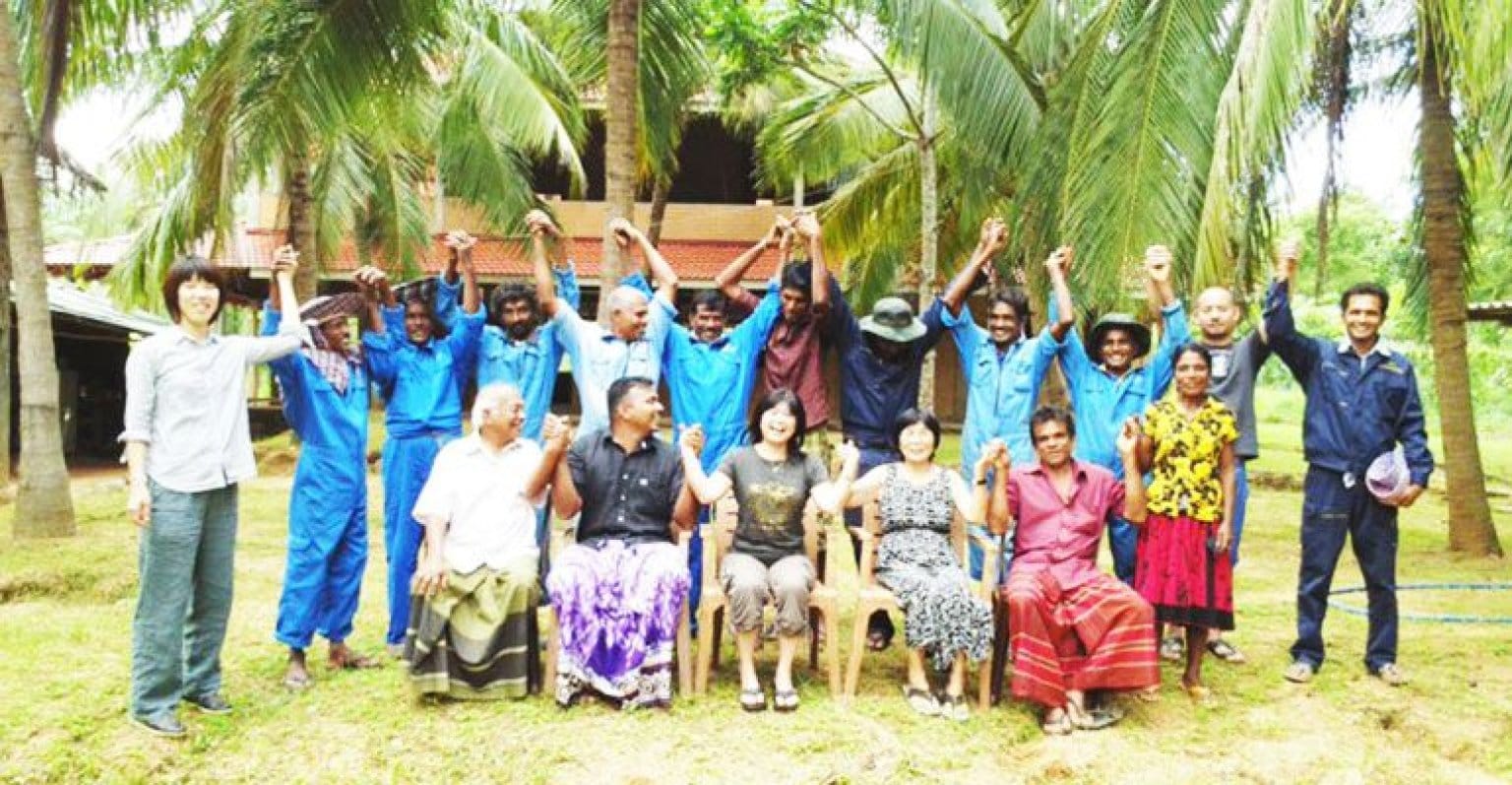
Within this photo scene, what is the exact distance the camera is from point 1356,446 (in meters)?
4.54

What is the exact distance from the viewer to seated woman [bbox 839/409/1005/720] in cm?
422

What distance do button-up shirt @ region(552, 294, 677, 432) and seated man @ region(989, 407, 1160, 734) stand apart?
1.69 metres

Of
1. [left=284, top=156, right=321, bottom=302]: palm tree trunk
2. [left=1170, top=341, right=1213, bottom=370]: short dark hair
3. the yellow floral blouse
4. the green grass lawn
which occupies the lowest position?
the green grass lawn

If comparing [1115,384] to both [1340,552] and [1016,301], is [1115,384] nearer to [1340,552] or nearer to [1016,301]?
[1016,301]

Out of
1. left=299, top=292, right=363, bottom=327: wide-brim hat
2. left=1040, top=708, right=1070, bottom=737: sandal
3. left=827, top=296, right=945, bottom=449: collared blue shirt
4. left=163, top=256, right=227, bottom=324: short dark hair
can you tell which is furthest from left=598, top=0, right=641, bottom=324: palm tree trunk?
left=1040, top=708, right=1070, bottom=737: sandal

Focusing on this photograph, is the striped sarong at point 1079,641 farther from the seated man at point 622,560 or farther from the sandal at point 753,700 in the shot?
the seated man at point 622,560

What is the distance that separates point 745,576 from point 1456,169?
6.81 m

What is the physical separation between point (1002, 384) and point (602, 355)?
1847 millimetres

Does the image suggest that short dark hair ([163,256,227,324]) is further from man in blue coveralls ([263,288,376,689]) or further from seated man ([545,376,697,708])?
seated man ([545,376,697,708])

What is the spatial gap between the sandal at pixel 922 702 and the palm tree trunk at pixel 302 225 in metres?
8.88

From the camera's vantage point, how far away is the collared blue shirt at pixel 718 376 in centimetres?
502

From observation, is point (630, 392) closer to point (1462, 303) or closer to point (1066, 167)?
point (1066, 167)

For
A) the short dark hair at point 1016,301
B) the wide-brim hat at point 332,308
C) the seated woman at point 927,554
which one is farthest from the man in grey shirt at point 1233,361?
the wide-brim hat at point 332,308

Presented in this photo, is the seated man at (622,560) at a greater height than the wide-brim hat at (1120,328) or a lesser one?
lesser
